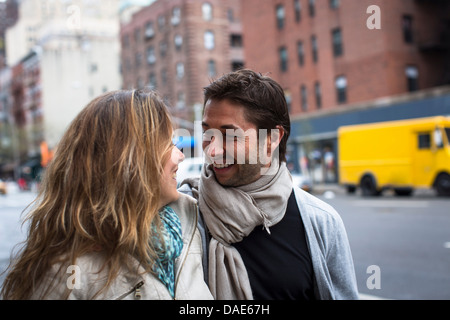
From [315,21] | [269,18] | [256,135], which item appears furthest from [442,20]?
[256,135]

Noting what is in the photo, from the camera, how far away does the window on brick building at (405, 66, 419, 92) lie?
25.9 metres

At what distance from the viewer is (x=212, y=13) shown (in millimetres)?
37375

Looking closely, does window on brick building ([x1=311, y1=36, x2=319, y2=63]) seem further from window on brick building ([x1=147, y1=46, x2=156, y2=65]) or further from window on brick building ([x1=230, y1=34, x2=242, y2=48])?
window on brick building ([x1=230, y1=34, x2=242, y2=48])

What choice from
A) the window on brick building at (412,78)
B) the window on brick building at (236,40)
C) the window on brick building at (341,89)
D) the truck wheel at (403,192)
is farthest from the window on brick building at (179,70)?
the truck wheel at (403,192)

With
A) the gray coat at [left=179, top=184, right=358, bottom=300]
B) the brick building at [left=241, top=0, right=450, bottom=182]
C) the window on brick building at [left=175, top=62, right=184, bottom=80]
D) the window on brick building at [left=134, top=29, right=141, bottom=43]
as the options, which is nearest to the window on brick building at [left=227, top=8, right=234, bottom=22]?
the window on brick building at [left=134, top=29, right=141, bottom=43]

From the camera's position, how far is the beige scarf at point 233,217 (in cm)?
184

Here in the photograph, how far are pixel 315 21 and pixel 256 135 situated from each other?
90.6 feet

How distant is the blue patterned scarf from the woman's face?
0.07 metres

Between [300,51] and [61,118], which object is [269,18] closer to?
[300,51]

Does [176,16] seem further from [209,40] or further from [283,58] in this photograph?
[283,58]

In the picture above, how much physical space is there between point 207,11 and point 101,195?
3673cm

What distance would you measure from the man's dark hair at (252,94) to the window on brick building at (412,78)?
85.1 ft

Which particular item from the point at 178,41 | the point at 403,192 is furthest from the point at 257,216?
the point at 178,41

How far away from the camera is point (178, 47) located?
3631cm
